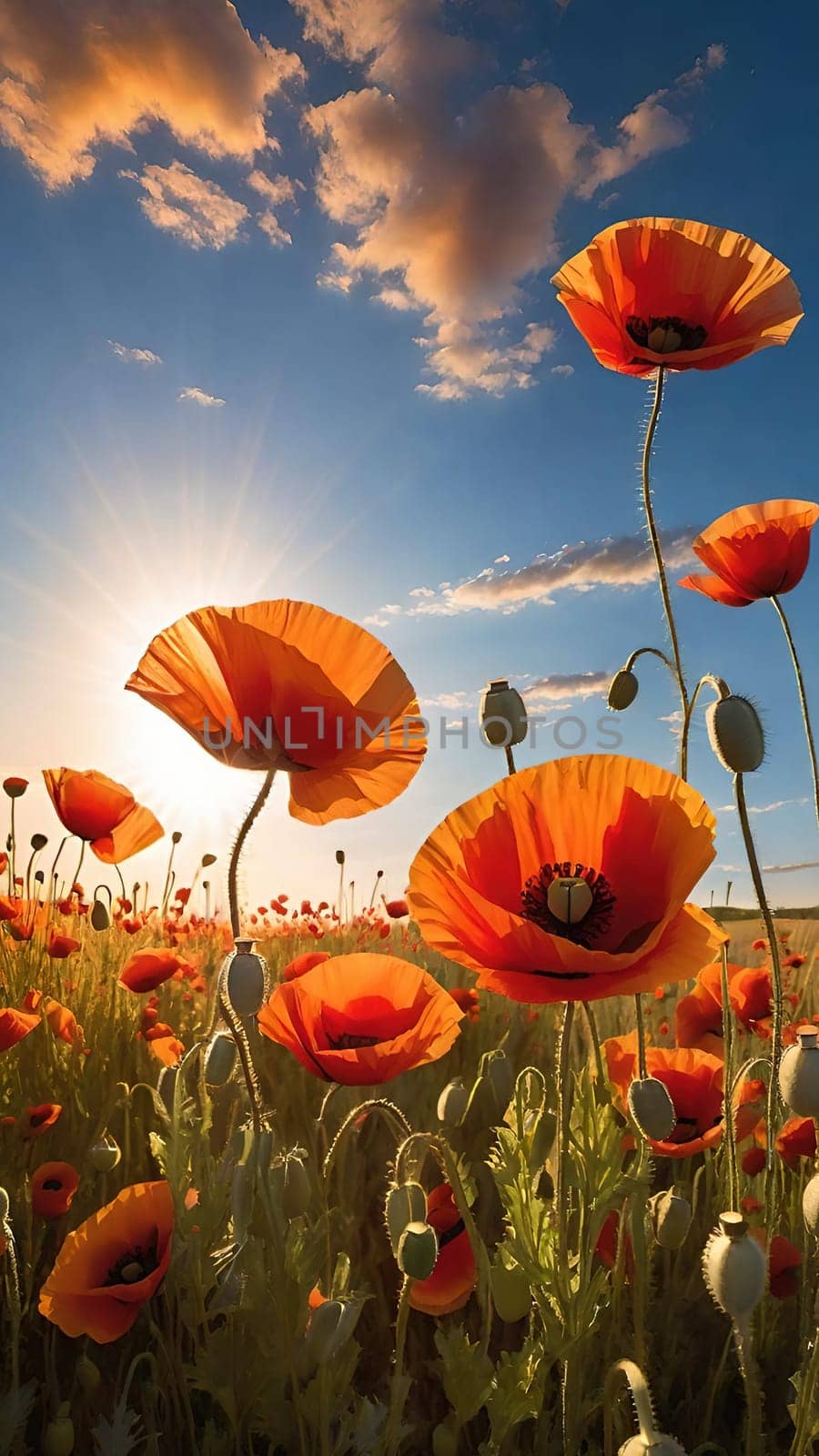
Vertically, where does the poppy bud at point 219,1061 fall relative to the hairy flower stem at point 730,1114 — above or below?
above

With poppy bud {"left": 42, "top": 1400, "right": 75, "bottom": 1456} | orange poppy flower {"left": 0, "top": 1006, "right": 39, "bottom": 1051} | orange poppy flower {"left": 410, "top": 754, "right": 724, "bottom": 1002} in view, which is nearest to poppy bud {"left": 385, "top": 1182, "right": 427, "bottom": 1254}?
orange poppy flower {"left": 410, "top": 754, "right": 724, "bottom": 1002}

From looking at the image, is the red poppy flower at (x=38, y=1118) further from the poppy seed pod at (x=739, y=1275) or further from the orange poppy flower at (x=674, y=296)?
the orange poppy flower at (x=674, y=296)

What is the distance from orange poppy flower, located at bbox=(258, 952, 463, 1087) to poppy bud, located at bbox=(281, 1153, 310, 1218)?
156 mm

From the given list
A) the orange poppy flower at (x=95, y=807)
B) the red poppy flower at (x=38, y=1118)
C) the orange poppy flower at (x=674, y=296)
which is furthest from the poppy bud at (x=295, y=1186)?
the orange poppy flower at (x=674, y=296)

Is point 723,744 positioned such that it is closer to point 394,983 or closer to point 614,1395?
point 394,983

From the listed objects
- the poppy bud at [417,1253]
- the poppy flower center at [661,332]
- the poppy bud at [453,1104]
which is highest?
the poppy flower center at [661,332]

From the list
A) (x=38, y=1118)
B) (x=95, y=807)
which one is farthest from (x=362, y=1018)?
(x=95, y=807)

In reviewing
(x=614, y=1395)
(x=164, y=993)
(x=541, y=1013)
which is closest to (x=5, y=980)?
(x=164, y=993)

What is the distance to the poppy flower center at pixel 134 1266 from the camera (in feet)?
6.75

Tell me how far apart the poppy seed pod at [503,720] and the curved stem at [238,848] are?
42 cm

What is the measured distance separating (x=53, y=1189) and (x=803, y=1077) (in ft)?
5.99

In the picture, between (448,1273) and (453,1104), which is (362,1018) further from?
(448,1273)

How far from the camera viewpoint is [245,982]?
152 centimetres

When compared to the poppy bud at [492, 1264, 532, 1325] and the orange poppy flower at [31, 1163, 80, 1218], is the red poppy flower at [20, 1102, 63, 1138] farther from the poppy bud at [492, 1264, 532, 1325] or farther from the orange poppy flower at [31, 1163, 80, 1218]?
the poppy bud at [492, 1264, 532, 1325]
